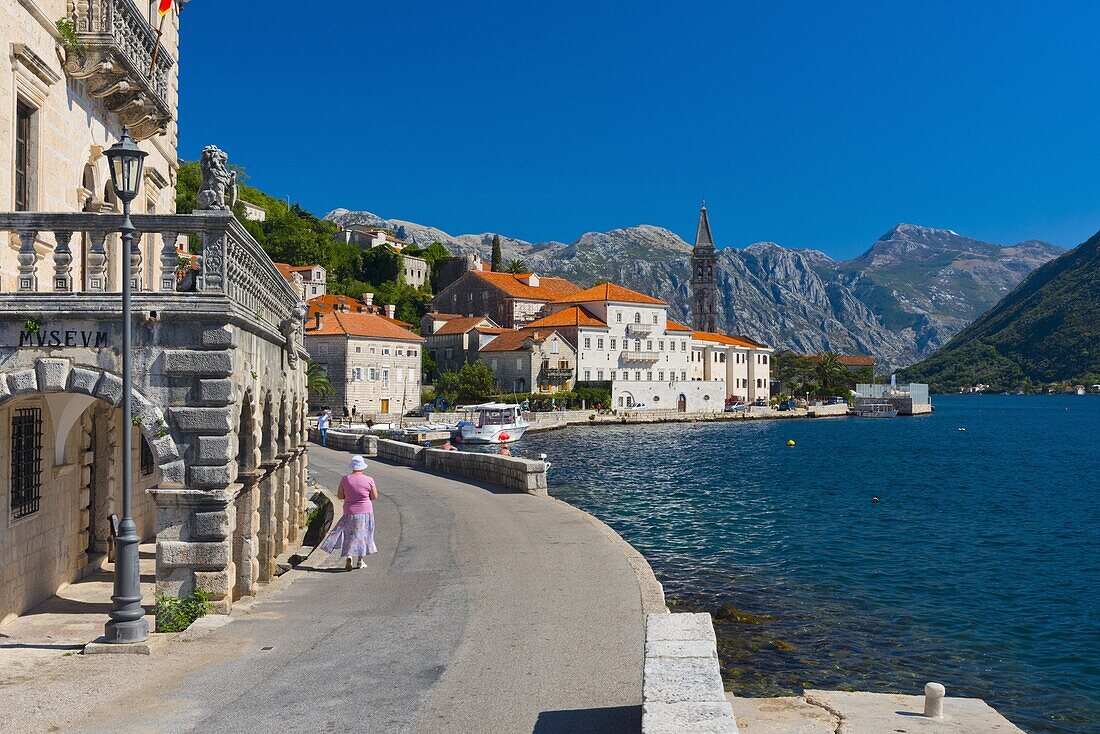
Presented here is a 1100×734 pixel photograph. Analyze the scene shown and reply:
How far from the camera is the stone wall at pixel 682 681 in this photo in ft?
19.2

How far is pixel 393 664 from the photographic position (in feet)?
30.7

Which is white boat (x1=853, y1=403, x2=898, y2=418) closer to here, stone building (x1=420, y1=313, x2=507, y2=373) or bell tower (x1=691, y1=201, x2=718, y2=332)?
bell tower (x1=691, y1=201, x2=718, y2=332)

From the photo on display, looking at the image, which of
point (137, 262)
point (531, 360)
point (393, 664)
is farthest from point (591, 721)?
point (531, 360)

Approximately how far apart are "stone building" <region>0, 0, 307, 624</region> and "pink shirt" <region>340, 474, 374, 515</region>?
4.32 feet

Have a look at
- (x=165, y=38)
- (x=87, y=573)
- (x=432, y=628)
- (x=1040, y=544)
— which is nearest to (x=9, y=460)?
(x=87, y=573)

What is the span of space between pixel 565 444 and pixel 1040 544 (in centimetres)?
4531

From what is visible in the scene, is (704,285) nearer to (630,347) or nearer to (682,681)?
(630,347)

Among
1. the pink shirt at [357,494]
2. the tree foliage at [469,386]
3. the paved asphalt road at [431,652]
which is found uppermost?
the tree foliage at [469,386]

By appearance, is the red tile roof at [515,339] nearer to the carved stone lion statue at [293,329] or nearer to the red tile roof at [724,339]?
the red tile roof at [724,339]

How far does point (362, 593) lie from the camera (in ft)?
43.2

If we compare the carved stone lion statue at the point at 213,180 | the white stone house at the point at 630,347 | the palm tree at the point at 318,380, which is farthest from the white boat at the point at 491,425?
the carved stone lion statue at the point at 213,180

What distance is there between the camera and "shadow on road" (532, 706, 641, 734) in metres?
7.44

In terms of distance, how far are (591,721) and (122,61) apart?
1182 cm

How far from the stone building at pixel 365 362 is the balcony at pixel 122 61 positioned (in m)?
63.3
